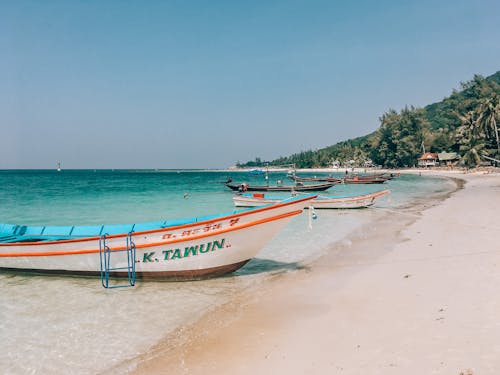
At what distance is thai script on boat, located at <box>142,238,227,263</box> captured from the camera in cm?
930

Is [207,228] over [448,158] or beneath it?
beneath

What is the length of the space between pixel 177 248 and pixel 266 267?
311 cm

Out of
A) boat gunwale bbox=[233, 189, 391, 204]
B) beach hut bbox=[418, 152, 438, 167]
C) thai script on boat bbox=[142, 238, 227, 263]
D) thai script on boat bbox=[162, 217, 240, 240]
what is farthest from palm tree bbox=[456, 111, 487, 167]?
thai script on boat bbox=[142, 238, 227, 263]

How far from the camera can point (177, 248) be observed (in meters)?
9.34

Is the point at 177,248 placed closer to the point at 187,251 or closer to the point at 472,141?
the point at 187,251

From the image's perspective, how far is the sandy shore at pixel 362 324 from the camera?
194 inches

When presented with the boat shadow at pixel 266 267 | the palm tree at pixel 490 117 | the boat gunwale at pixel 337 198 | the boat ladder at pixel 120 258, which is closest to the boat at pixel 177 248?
the boat ladder at pixel 120 258

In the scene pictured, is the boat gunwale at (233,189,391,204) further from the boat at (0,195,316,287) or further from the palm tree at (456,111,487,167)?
the palm tree at (456,111,487,167)

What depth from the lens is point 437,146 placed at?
105062 millimetres

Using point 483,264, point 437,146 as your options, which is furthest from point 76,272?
point 437,146

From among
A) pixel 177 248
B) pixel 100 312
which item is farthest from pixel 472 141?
pixel 100 312

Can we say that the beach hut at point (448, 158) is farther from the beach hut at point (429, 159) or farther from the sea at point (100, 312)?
the sea at point (100, 312)

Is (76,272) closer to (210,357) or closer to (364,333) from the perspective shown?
→ (210,357)

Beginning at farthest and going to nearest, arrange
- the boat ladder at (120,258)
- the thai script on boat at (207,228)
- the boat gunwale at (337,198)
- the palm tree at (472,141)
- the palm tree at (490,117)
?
the palm tree at (472,141), the palm tree at (490,117), the boat gunwale at (337,198), the boat ladder at (120,258), the thai script on boat at (207,228)
